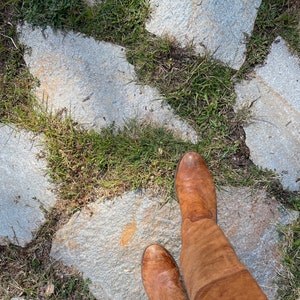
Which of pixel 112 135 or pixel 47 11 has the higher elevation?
pixel 47 11

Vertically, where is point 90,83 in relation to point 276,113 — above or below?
above

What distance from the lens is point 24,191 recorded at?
2.00 metres

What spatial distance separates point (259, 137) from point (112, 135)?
2.25 ft

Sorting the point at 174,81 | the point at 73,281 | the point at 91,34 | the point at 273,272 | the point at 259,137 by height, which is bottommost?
the point at 273,272

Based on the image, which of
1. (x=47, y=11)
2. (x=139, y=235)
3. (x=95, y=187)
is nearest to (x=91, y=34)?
(x=47, y=11)

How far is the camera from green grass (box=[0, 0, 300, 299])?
197 centimetres

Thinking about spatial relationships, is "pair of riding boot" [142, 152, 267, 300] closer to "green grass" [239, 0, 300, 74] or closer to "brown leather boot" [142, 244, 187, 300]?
"brown leather boot" [142, 244, 187, 300]

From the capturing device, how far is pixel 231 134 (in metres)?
1.99

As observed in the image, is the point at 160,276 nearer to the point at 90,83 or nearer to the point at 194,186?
the point at 194,186

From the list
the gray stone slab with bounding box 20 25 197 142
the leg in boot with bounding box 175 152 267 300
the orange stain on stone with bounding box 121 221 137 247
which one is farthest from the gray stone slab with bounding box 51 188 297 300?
the gray stone slab with bounding box 20 25 197 142

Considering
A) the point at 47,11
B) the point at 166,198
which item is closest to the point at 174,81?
the point at 166,198

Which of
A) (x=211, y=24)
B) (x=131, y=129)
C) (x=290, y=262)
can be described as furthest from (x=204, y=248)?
(x=211, y=24)

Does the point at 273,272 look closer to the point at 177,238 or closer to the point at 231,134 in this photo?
the point at 177,238

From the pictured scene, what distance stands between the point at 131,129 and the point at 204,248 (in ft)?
2.20
